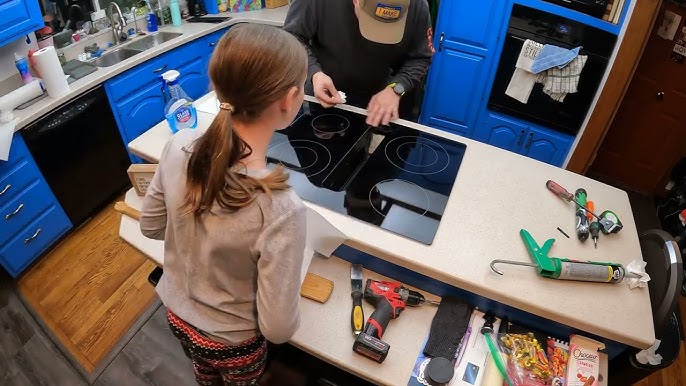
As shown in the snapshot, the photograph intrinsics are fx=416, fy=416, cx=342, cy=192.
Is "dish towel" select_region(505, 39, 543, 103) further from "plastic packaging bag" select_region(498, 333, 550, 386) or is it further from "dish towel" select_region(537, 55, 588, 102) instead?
"plastic packaging bag" select_region(498, 333, 550, 386)

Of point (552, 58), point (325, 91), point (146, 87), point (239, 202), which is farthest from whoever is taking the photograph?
point (146, 87)

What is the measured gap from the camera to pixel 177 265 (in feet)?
3.18

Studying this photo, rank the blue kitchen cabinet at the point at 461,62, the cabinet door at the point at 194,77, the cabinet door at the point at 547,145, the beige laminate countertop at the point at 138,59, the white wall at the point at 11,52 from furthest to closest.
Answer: the cabinet door at the point at 194,77 < the cabinet door at the point at 547,145 < the blue kitchen cabinet at the point at 461,62 < the white wall at the point at 11,52 < the beige laminate countertop at the point at 138,59

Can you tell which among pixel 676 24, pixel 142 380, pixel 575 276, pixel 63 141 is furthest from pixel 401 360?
pixel 676 24

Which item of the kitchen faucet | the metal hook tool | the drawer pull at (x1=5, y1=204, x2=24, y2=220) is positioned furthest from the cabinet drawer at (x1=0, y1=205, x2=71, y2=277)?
the metal hook tool

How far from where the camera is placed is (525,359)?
1.08 m

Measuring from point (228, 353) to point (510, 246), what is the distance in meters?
0.82

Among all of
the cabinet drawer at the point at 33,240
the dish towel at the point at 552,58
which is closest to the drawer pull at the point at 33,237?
the cabinet drawer at the point at 33,240

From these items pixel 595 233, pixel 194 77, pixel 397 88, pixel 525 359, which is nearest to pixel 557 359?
pixel 525 359

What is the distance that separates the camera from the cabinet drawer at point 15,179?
6.79 ft

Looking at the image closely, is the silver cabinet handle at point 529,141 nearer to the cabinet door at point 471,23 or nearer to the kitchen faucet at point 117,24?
the cabinet door at point 471,23

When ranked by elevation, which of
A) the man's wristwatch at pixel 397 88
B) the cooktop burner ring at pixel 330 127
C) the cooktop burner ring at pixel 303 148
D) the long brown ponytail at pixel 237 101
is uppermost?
the long brown ponytail at pixel 237 101

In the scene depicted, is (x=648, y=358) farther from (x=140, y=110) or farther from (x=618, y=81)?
(x=140, y=110)

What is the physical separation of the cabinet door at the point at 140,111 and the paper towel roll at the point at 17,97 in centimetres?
45
